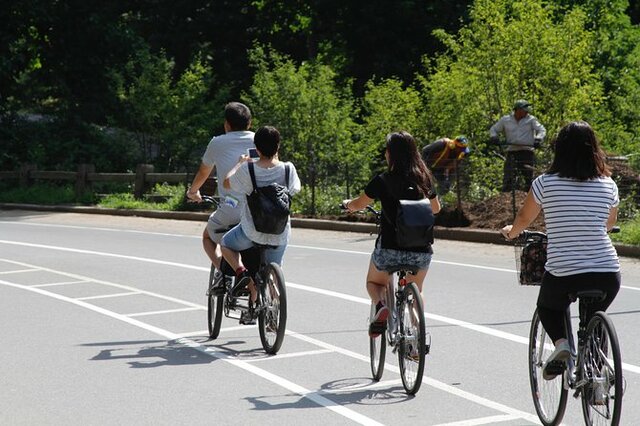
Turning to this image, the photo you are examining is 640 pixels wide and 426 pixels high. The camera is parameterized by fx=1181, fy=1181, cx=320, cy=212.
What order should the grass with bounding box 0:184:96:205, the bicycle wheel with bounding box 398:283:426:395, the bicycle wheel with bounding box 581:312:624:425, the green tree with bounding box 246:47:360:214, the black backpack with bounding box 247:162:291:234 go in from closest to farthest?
1. the bicycle wheel with bounding box 581:312:624:425
2. the bicycle wheel with bounding box 398:283:426:395
3. the black backpack with bounding box 247:162:291:234
4. the green tree with bounding box 246:47:360:214
5. the grass with bounding box 0:184:96:205

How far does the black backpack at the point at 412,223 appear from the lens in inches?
279

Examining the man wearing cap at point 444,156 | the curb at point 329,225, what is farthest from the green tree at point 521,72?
the curb at point 329,225

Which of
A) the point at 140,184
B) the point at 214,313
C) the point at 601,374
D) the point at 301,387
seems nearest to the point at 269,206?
the point at 214,313

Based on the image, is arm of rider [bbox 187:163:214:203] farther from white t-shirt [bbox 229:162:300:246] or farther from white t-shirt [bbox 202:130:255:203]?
white t-shirt [bbox 229:162:300:246]

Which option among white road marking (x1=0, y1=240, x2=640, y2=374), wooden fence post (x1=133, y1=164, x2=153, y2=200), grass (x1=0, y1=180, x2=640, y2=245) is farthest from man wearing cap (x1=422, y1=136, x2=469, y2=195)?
wooden fence post (x1=133, y1=164, x2=153, y2=200)

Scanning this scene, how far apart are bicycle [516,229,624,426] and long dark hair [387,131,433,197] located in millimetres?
1089

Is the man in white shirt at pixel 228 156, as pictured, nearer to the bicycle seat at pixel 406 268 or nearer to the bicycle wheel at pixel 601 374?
the bicycle seat at pixel 406 268

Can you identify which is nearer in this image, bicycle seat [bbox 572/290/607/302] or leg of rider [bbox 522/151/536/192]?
bicycle seat [bbox 572/290/607/302]

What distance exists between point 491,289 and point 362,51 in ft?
98.6

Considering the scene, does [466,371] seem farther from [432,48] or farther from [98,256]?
[432,48]

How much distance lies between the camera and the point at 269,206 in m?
8.57

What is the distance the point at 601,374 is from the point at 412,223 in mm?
1775

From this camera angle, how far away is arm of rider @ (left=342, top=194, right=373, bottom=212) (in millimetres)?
7297

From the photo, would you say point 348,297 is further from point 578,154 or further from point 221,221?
point 578,154
